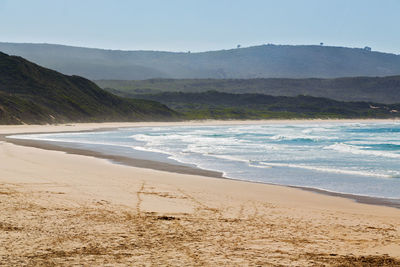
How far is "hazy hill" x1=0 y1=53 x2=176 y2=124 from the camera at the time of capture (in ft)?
224

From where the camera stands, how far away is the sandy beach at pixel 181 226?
699 centimetres

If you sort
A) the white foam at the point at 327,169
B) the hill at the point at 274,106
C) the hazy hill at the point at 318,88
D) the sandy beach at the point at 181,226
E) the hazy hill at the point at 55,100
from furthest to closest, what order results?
the hazy hill at the point at 318,88 → the hill at the point at 274,106 → the hazy hill at the point at 55,100 → the white foam at the point at 327,169 → the sandy beach at the point at 181,226

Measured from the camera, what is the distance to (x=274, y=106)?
136 metres

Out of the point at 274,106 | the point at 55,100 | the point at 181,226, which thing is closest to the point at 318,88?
the point at 274,106

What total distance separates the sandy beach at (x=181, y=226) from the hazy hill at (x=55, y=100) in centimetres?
5387

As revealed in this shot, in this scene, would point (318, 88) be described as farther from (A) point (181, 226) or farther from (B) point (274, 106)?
(A) point (181, 226)

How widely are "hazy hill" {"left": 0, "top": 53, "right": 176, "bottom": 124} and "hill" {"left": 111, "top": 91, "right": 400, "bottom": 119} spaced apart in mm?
26830

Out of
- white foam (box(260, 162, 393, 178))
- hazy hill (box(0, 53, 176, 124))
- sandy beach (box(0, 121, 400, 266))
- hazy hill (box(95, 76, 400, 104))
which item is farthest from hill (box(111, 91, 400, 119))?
sandy beach (box(0, 121, 400, 266))

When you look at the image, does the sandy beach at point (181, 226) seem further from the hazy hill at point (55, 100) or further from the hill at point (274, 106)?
the hill at point (274, 106)

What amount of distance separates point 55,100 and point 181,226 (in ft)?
241

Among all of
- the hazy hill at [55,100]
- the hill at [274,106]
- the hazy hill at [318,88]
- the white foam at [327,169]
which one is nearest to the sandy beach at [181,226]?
the white foam at [327,169]

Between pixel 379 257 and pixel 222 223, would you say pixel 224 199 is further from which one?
pixel 379 257

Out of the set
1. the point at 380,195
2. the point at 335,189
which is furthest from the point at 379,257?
the point at 335,189

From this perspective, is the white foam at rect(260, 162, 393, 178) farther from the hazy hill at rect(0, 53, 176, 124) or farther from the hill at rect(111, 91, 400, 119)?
the hill at rect(111, 91, 400, 119)
